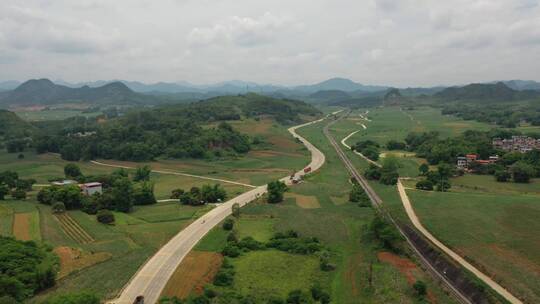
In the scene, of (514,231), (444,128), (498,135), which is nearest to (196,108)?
(444,128)

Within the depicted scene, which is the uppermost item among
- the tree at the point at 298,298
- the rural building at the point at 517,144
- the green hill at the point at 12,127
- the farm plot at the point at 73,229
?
the green hill at the point at 12,127

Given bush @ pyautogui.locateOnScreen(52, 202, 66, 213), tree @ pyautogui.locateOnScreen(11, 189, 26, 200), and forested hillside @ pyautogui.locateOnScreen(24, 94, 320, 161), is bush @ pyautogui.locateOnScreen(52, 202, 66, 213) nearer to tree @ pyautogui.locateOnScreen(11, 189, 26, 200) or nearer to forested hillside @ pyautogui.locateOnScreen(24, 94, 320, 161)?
tree @ pyautogui.locateOnScreen(11, 189, 26, 200)

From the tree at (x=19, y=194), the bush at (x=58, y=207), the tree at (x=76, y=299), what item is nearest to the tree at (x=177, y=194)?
the bush at (x=58, y=207)

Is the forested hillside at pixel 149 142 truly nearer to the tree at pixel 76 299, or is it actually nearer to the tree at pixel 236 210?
the tree at pixel 236 210

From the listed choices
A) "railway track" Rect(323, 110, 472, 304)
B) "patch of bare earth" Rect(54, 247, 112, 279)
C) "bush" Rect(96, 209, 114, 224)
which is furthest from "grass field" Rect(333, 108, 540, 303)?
"bush" Rect(96, 209, 114, 224)

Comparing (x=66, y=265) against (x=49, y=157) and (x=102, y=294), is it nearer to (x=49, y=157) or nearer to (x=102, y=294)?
(x=102, y=294)

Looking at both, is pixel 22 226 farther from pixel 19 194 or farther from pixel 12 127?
pixel 12 127
